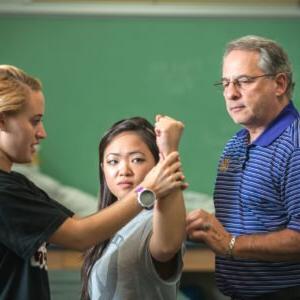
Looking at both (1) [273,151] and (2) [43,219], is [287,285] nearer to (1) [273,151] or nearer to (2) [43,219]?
(1) [273,151]

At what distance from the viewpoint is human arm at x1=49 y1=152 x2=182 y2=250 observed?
4.11 feet

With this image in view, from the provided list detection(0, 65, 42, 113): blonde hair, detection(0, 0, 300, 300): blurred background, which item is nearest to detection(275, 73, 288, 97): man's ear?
detection(0, 65, 42, 113): blonde hair

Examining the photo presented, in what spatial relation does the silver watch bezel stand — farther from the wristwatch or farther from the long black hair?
the long black hair

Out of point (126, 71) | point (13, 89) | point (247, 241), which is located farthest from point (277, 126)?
point (126, 71)

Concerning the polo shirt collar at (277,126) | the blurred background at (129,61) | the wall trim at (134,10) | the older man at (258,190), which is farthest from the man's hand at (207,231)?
the wall trim at (134,10)

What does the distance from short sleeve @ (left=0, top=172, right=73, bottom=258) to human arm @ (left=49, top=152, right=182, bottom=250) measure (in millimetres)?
30

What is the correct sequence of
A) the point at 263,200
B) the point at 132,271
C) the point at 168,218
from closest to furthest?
1. the point at 168,218
2. the point at 132,271
3. the point at 263,200

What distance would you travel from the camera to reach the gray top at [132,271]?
1298mm

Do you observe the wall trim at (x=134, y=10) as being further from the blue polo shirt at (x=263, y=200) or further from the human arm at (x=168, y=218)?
the human arm at (x=168, y=218)

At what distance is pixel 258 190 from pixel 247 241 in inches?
5.7

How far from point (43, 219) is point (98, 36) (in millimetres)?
2084

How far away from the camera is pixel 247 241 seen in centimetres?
140

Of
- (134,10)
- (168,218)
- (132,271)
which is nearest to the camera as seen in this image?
(168,218)

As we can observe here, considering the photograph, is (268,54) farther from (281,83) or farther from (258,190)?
(258,190)
